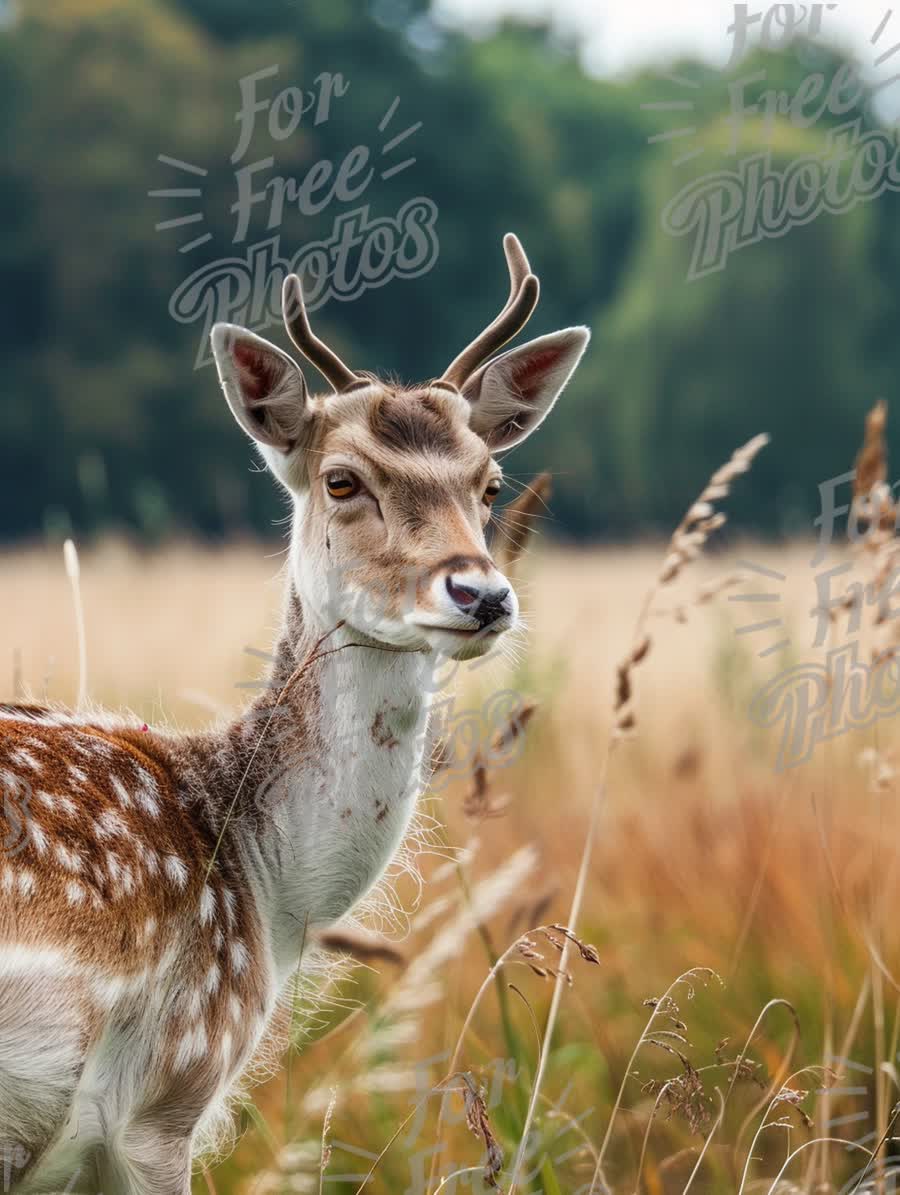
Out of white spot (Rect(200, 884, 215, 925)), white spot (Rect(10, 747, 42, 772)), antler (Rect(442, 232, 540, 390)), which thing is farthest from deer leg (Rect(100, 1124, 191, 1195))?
antler (Rect(442, 232, 540, 390))

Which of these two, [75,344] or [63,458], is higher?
[75,344]

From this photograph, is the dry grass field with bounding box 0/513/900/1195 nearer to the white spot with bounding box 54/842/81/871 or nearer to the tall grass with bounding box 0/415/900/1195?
the tall grass with bounding box 0/415/900/1195

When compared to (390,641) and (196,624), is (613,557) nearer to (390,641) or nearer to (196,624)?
(196,624)

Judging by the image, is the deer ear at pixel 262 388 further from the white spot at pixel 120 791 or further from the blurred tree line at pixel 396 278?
the blurred tree line at pixel 396 278

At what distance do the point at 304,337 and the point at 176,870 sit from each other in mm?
1217

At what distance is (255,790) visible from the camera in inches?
134

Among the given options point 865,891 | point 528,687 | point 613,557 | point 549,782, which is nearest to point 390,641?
point 865,891

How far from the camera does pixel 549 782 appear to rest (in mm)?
7164

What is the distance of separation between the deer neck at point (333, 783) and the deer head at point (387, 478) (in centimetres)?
14

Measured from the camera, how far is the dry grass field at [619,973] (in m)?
3.11

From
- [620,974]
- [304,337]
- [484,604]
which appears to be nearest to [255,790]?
[484,604]

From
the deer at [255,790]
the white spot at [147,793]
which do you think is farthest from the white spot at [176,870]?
the white spot at [147,793]

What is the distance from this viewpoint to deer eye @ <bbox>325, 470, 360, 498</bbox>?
3.43 meters

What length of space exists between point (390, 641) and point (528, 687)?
243 centimetres
